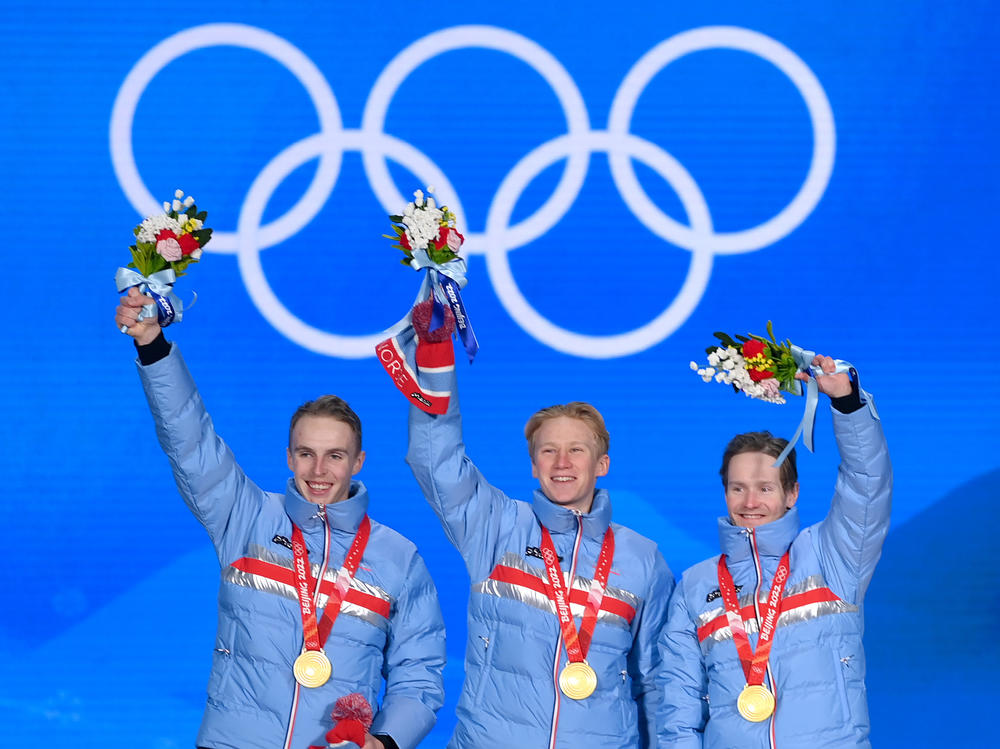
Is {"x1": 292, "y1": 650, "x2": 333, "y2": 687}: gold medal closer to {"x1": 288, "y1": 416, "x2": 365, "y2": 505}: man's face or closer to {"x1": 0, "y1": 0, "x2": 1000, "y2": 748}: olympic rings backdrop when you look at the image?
{"x1": 288, "y1": 416, "x2": 365, "y2": 505}: man's face

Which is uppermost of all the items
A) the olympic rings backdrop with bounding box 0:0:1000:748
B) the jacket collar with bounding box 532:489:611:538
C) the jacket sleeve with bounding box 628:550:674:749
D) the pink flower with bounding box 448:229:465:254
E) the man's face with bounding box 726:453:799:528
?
the olympic rings backdrop with bounding box 0:0:1000:748

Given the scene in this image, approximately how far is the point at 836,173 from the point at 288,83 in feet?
7.33

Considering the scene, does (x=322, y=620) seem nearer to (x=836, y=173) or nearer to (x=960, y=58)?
(x=836, y=173)

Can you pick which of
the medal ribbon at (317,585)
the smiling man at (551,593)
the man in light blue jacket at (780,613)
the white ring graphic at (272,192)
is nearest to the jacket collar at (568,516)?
the smiling man at (551,593)

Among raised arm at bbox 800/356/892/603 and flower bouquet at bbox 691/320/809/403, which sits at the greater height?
flower bouquet at bbox 691/320/809/403

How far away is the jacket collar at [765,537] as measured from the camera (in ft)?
10.8

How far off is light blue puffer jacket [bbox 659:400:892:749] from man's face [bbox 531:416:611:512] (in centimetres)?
38

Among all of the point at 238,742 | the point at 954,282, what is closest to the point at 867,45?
the point at 954,282

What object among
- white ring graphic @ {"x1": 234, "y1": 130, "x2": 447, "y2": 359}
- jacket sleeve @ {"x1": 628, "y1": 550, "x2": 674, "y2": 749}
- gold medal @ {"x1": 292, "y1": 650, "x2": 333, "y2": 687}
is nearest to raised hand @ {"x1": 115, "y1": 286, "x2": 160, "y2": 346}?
gold medal @ {"x1": 292, "y1": 650, "x2": 333, "y2": 687}

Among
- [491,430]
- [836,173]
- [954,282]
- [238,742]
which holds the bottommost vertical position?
[238,742]

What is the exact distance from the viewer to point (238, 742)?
125 inches

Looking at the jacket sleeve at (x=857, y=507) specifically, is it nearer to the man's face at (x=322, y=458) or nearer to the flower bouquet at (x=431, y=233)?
the flower bouquet at (x=431, y=233)

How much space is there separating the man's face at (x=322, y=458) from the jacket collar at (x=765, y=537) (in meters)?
1.03

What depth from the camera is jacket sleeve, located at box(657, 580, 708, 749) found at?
3189 mm
